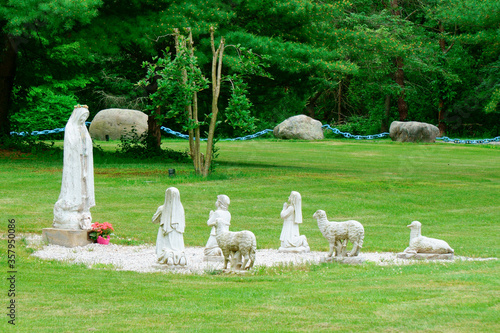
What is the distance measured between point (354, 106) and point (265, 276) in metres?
49.4

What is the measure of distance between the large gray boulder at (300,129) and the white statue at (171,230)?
35.9 m

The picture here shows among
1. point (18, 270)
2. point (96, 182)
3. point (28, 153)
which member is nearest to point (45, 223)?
point (18, 270)

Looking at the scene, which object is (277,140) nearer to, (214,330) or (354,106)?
(354,106)

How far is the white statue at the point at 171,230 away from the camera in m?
10.5

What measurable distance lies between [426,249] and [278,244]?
298cm

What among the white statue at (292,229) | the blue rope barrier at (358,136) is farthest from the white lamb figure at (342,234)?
the blue rope barrier at (358,136)

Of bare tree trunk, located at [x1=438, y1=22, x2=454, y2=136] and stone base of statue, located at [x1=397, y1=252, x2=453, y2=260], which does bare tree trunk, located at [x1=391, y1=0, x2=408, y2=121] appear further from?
stone base of statue, located at [x1=397, y1=252, x2=453, y2=260]

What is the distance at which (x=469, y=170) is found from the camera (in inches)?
1095

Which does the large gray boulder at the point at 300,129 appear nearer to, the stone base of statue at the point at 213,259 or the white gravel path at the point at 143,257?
the white gravel path at the point at 143,257

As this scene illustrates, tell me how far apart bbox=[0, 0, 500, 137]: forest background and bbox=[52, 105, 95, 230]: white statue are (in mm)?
8833

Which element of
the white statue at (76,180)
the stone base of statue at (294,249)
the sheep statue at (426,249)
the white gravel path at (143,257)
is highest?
the white statue at (76,180)

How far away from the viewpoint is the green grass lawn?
23.3 feet

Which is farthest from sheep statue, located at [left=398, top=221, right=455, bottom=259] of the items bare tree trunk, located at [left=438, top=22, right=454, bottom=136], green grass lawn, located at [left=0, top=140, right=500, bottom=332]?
bare tree trunk, located at [left=438, top=22, right=454, bottom=136]

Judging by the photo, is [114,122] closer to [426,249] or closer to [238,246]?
[426,249]
